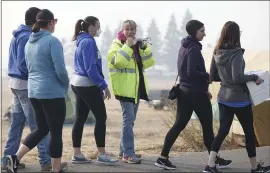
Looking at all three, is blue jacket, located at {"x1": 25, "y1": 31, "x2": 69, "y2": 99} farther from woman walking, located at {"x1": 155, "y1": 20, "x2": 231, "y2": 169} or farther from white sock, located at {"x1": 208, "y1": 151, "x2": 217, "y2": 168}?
white sock, located at {"x1": 208, "y1": 151, "x2": 217, "y2": 168}

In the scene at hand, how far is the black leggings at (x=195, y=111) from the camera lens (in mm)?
5488

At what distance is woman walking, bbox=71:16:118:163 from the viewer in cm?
552

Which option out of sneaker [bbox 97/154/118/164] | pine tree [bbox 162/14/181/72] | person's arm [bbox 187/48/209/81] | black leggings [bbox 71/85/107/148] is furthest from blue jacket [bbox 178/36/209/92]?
pine tree [bbox 162/14/181/72]

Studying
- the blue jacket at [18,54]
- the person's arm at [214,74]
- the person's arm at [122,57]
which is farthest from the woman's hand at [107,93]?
the person's arm at [214,74]

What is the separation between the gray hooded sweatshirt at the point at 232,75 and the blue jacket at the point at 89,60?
1335 millimetres

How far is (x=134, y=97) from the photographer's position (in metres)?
5.82

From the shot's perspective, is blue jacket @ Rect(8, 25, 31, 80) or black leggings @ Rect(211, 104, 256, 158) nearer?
black leggings @ Rect(211, 104, 256, 158)

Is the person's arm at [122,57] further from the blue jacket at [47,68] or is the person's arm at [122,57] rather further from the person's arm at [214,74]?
the person's arm at [214,74]

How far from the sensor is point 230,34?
5219 millimetres

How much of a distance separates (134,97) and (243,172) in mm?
1576

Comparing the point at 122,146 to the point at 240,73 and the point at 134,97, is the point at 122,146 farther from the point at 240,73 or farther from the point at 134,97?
the point at 240,73

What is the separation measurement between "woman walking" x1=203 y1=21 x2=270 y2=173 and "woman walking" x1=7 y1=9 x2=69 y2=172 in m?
1.71

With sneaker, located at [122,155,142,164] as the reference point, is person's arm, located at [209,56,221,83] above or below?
above

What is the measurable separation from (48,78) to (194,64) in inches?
64.2
